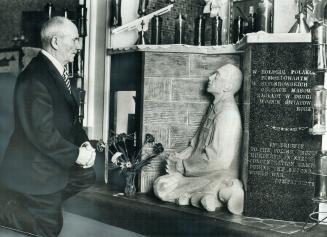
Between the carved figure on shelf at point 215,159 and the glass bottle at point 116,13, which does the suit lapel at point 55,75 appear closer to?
the carved figure on shelf at point 215,159

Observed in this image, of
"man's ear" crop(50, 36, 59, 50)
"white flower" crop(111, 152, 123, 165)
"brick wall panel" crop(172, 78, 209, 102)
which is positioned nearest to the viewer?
"man's ear" crop(50, 36, 59, 50)

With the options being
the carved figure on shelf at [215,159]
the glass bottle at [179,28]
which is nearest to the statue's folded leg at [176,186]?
the carved figure on shelf at [215,159]

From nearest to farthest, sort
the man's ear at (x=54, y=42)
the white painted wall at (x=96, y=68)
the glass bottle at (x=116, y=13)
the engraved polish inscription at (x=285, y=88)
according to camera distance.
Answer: the man's ear at (x=54, y=42), the engraved polish inscription at (x=285, y=88), the glass bottle at (x=116, y=13), the white painted wall at (x=96, y=68)

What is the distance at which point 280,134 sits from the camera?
331 centimetres

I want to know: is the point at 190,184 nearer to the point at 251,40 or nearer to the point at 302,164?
the point at 302,164

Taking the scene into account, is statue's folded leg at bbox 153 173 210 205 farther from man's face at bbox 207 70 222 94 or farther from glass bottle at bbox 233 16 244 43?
glass bottle at bbox 233 16 244 43

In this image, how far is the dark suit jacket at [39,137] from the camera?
94.0 inches

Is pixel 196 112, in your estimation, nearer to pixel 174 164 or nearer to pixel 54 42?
pixel 174 164

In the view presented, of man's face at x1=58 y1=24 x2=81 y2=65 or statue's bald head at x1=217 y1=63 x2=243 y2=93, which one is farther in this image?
statue's bald head at x1=217 y1=63 x2=243 y2=93

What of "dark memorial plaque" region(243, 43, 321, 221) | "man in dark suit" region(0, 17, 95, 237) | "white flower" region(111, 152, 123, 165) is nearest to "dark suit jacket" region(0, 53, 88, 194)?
"man in dark suit" region(0, 17, 95, 237)

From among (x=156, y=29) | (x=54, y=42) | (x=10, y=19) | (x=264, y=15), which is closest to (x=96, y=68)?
(x=156, y=29)

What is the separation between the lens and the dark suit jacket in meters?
2.39

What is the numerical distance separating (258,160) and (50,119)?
1.62m

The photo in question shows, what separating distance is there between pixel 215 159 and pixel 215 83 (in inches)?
24.6
